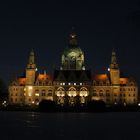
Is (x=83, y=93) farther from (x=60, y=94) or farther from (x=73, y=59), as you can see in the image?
(x=73, y=59)

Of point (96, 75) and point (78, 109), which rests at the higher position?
point (96, 75)

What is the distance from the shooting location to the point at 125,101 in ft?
526

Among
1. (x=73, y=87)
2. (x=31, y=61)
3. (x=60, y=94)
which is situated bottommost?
(x=60, y=94)

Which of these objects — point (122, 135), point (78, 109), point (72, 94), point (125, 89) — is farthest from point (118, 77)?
point (122, 135)

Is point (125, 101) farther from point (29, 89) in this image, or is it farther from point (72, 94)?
point (29, 89)

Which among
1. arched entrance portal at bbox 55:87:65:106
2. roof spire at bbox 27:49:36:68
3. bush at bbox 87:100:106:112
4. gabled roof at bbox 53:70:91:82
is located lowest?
bush at bbox 87:100:106:112

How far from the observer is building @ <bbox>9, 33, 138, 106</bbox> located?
157500 mm

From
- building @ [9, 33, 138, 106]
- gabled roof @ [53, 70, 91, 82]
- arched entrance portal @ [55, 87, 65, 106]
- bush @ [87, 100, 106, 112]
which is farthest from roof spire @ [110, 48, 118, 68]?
bush @ [87, 100, 106, 112]

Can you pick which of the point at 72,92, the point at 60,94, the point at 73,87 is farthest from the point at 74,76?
the point at 60,94

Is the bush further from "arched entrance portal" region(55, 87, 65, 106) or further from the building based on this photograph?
"arched entrance portal" region(55, 87, 65, 106)

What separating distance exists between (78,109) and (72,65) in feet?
214

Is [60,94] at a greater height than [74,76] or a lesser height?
lesser

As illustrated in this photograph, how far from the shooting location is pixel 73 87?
157 m

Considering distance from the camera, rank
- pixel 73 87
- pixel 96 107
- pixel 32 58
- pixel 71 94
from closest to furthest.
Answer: pixel 96 107 < pixel 73 87 < pixel 71 94 < pixel 32 58
